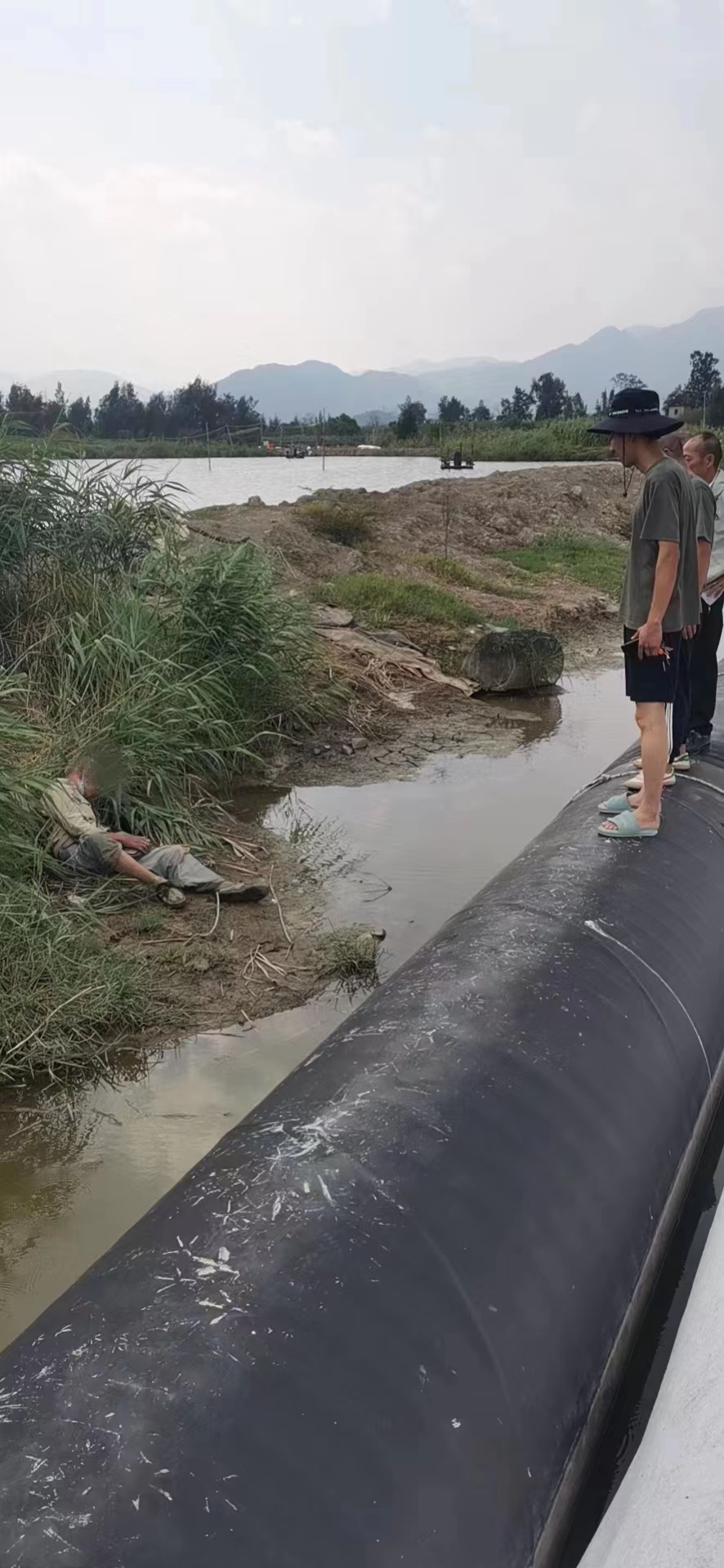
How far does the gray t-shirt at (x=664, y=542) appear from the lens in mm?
3186

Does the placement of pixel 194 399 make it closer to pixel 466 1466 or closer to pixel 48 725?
pixel 48 725

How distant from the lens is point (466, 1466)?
54.4 inches

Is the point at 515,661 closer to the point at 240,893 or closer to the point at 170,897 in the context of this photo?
the point at 240,893

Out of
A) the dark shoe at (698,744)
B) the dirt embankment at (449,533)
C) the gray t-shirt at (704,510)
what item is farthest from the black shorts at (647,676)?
the dirt embankment at (449,533)

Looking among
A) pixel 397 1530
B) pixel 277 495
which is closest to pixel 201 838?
pixel 397 1530

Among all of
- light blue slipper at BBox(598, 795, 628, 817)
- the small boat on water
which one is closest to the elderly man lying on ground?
light blue slipper at BBox(598, 795, 628, 817)

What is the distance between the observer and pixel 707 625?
456cm

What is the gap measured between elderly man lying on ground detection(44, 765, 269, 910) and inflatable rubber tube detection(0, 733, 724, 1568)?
231 centimetres

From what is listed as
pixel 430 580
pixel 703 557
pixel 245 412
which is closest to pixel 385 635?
pixel 430 580

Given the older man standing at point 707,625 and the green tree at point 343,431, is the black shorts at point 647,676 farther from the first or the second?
the green tree at point 343,431

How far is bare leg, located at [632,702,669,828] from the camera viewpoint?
10.8 feet

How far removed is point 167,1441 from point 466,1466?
15.4 inches

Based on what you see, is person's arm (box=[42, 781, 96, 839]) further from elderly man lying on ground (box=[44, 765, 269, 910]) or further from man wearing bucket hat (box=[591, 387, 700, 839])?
man wearing bucket hat (box=[591, 387, 700, 839])

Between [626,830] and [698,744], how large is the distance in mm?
1104
